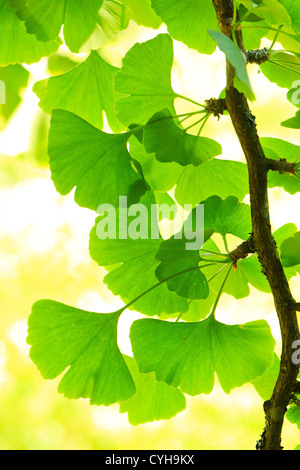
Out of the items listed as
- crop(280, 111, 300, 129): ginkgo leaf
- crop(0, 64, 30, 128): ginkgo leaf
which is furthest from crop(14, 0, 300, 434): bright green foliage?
crop(0, 64, 30, 128): ginkgo leaf

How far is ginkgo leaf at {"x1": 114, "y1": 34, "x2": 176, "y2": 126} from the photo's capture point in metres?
0.59

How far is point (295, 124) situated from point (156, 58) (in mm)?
177

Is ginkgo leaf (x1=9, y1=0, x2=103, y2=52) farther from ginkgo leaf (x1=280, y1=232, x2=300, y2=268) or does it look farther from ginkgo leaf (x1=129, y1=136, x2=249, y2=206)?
ginkgo leaf (x1=280, y1=232, x2=300, y2=268)

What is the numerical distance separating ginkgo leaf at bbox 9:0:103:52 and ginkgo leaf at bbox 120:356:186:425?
463 mm

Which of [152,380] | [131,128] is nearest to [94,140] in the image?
[131,128]

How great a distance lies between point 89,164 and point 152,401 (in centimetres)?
35

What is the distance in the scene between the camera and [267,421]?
1.84 feet

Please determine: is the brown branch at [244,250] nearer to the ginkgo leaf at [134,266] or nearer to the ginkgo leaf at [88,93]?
the ginkgo leaf at [134,266]

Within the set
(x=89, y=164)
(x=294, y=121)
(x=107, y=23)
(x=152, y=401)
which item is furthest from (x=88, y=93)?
(x=152, y=401)

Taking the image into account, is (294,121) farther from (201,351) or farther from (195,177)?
(201,351)

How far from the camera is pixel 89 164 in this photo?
1.96ft

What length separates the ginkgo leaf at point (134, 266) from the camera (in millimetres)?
643

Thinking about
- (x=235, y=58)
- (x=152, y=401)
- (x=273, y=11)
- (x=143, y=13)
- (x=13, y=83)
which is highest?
(x=13, y=83)

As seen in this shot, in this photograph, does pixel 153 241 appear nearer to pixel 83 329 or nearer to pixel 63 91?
pixel 83 329
